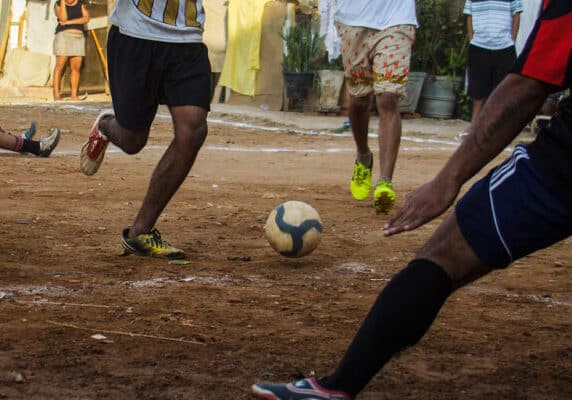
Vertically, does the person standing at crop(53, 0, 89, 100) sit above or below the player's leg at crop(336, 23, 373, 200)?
below

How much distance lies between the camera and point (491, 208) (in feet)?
8.46

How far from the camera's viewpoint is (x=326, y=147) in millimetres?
11453

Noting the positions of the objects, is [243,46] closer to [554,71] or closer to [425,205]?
[425,205]

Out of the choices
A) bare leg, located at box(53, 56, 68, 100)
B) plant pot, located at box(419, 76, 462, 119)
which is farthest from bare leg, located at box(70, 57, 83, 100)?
plant pot, located at box(419, 76, 462, 119)

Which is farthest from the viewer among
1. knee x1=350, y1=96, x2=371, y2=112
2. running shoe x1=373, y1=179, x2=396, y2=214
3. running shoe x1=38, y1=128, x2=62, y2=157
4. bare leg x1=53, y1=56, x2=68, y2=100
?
bare leg x1=53, y1=56, x2=68, y2=100

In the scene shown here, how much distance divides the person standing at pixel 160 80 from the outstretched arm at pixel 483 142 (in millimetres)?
2455

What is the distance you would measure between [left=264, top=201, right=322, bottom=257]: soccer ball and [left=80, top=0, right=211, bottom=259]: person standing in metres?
0.51

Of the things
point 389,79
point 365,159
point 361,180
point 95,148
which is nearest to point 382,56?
point 389,79

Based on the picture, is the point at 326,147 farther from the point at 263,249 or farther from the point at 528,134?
the point at 263,249

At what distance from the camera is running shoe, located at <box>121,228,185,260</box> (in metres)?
5.14

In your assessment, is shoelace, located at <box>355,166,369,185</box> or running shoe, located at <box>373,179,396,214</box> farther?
shoelace, located at <box>355,166,369,185</box>

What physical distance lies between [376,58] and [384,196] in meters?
1.04

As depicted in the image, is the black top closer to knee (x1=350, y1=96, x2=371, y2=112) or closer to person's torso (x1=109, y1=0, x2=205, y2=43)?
knee (x1=350, y1=96, x2=371, y2=112)

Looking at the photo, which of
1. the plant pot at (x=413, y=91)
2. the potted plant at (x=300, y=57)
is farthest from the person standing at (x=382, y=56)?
the potted plant at (x=300, y=57)
